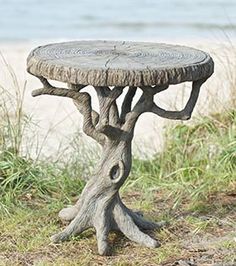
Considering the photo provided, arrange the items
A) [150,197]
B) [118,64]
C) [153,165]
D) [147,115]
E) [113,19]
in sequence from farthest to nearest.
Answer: [113,19] < [147,115] < [153,165] < [150,197] < [118,64]

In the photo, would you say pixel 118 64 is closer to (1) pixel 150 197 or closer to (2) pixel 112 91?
(2) pixel 112 91

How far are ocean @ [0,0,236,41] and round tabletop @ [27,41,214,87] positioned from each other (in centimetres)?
879

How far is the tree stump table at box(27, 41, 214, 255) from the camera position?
157 inches

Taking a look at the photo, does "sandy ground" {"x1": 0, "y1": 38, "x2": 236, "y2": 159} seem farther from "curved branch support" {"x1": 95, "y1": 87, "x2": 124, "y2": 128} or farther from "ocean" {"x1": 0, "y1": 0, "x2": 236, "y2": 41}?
"ocean" {"x1": 0, "y1": 0, "x2": 236, "y2": 41}

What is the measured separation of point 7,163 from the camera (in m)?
5.39

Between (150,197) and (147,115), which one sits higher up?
(150,197)

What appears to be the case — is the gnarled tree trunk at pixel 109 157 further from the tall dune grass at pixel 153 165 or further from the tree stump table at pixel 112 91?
the tall dune grass at pixel 153 165

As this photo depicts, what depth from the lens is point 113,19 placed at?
17.3 metres

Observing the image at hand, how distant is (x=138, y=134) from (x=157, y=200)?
2.04m

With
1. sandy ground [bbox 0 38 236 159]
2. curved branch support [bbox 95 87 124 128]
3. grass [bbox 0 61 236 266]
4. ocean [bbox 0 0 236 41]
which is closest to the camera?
curved branch support [bbox 95 87 124 128]

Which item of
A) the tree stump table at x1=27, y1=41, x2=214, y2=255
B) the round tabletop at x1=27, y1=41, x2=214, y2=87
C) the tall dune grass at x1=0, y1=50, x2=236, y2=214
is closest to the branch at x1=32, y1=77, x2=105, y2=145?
the tree stump table at x1=27, y1=41, x2=214, y2=255

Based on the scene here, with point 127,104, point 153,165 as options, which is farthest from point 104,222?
point 153,165

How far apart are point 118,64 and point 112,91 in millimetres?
218

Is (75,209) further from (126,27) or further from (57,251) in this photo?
(126,27)
